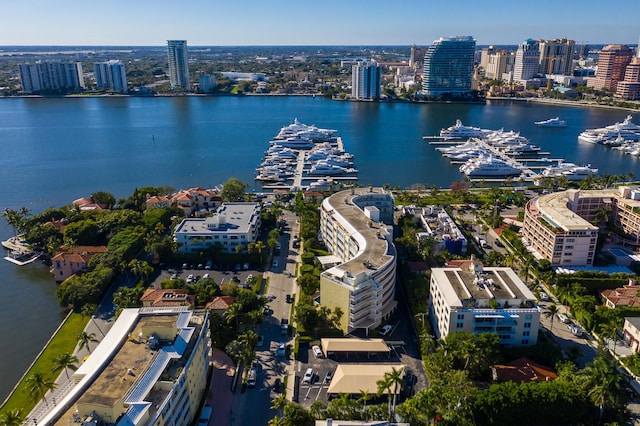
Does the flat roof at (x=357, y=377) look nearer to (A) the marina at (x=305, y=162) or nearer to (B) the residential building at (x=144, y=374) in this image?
(B) the residential building at (x=144, y=374)

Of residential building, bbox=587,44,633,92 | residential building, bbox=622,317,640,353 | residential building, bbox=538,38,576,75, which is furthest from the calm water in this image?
residential building, bbox=538,38,576,75

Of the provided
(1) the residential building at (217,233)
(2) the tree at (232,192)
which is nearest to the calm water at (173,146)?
(1) the residential building at (217,233)

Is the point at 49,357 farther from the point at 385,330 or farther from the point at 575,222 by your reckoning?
the point at 575,222

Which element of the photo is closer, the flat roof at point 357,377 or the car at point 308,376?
the flat roof at point 357,377

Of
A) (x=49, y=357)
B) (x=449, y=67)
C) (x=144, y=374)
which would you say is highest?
(x=449, y=67)

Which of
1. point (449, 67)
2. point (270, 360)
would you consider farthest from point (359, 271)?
point (449, 67)

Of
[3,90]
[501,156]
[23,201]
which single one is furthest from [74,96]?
[501,156]

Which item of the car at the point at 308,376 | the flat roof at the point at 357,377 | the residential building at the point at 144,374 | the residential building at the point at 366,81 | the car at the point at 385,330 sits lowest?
the car at the point at 308,376
